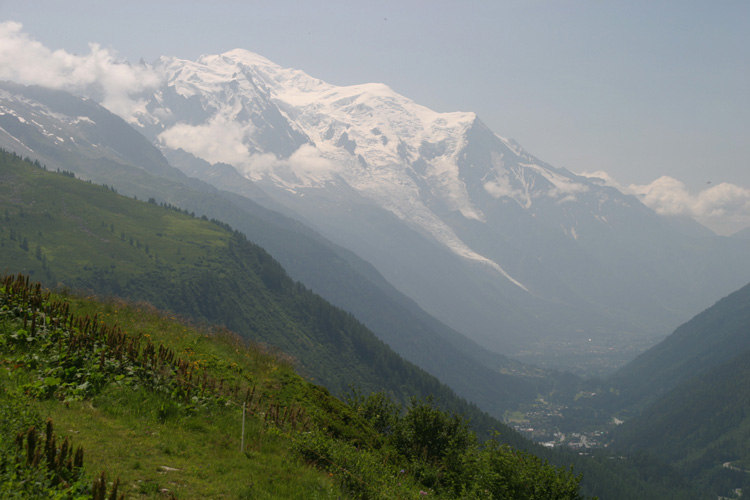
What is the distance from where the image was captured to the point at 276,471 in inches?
717

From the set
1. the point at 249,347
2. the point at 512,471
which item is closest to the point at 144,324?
the point at 249,347

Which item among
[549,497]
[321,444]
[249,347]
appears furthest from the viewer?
[249,347]

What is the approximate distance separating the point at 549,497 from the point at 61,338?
1014 inches

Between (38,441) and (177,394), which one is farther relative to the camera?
(177,394)

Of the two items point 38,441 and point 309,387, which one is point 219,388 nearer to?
point 309,387

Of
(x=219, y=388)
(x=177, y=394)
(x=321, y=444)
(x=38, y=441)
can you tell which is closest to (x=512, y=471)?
(x=321, y=444)

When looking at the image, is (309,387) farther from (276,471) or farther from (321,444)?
(276,471)

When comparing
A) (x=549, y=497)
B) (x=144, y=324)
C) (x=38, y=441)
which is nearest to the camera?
(x=38, y=441)

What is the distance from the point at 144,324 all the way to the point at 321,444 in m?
16.2

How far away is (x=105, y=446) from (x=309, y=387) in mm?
14178

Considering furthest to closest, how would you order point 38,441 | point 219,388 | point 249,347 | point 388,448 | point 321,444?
point 249,347
point 388,448
point 219,388
point 321,444
point 38,441

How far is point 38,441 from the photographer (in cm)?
1349

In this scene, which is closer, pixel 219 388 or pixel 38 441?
pixel 38 441

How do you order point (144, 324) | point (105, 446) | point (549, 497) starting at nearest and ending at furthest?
point (105, 446), point (549, 497), point (144, 324)
